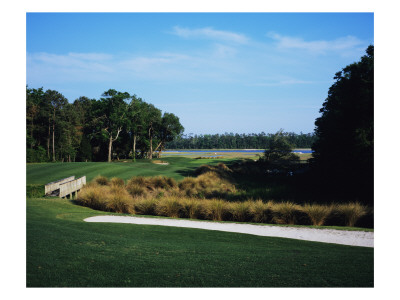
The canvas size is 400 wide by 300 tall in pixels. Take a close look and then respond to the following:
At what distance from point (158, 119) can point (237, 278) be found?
50141mm

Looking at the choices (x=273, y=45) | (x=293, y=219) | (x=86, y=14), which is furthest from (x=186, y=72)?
(x=293, y=219)

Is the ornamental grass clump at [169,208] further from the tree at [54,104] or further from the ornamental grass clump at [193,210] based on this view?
the tree at [54,104]

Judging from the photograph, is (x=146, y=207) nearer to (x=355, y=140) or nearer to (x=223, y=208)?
(x=223, y=208)

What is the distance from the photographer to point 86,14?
23.4ft

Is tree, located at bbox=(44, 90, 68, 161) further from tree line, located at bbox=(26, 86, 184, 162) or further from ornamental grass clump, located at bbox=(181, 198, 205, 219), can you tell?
ornamental grass clump, located at bbox=(181, 198, 205, 219)

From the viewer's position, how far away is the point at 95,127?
48.8 m

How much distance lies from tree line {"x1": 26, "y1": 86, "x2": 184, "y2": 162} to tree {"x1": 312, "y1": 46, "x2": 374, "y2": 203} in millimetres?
25962

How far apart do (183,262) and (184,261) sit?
0.07 m

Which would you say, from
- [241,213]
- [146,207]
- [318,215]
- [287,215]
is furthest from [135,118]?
[318,215]

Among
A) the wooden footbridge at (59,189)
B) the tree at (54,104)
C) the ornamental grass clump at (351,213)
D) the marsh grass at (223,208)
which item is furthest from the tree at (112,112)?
the ornamental grass clump at (351,213)

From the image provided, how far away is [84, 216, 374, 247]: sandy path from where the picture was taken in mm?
8289

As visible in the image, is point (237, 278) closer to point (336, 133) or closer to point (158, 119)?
point (336, 133)

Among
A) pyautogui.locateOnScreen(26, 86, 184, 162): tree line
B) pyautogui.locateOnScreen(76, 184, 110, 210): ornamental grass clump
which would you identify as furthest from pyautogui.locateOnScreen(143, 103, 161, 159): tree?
pyautogui.locateOnScreen(76, 184, 110, 210): ornamental grass clump

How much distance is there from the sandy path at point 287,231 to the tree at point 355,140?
686cm
